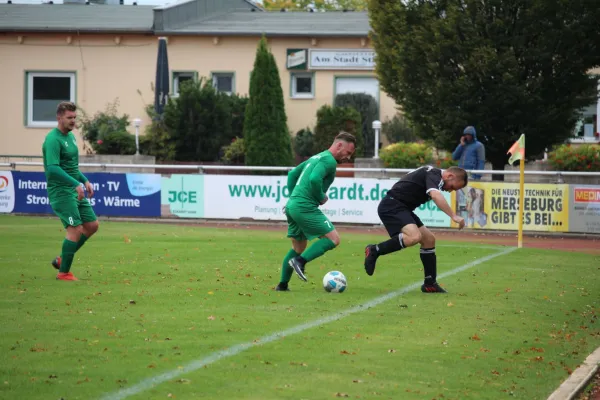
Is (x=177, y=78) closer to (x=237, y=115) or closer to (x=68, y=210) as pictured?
(x=237, y=115)

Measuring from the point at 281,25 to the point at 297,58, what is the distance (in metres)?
2.04

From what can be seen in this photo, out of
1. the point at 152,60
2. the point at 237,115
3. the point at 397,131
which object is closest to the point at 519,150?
the point at 397,131

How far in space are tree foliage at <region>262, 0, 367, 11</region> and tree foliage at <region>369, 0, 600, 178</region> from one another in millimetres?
34939

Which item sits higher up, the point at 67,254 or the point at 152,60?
the point at 152,60

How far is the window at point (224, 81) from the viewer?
125 ft

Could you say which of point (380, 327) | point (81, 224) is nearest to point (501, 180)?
point (81, 224)

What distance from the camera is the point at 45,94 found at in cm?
3900

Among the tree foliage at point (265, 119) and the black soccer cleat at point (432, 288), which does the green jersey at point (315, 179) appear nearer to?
the black soccer cleat at point (432, 288)

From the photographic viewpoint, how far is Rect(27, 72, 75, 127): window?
38812 mm

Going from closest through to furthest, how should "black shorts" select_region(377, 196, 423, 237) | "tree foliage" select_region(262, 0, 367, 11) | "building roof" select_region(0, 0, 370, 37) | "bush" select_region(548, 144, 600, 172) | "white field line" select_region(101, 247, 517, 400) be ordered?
1. "white field line" select_region(101, 247, 517, 400)
2. "black shorts" select_region(377, 196, 423, 237)
3. "bush" select_region(548, 144, 600, 172)
4. "building roof" select_region(0, 0, 370, 37)
5. "tree foliage" select_region(262, 0, 367, 11)

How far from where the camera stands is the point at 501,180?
77.0 feet

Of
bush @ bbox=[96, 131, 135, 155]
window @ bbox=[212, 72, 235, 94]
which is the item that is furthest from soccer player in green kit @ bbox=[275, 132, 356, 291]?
window @ bbox=[212, 72, 235, 94]

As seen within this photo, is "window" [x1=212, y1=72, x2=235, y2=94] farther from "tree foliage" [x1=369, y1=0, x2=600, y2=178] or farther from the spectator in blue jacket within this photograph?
the spectator in blue jacket

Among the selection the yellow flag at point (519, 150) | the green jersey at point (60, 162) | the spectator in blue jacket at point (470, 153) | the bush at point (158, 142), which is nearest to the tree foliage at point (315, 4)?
Answer: the bush at point (158, 142)
